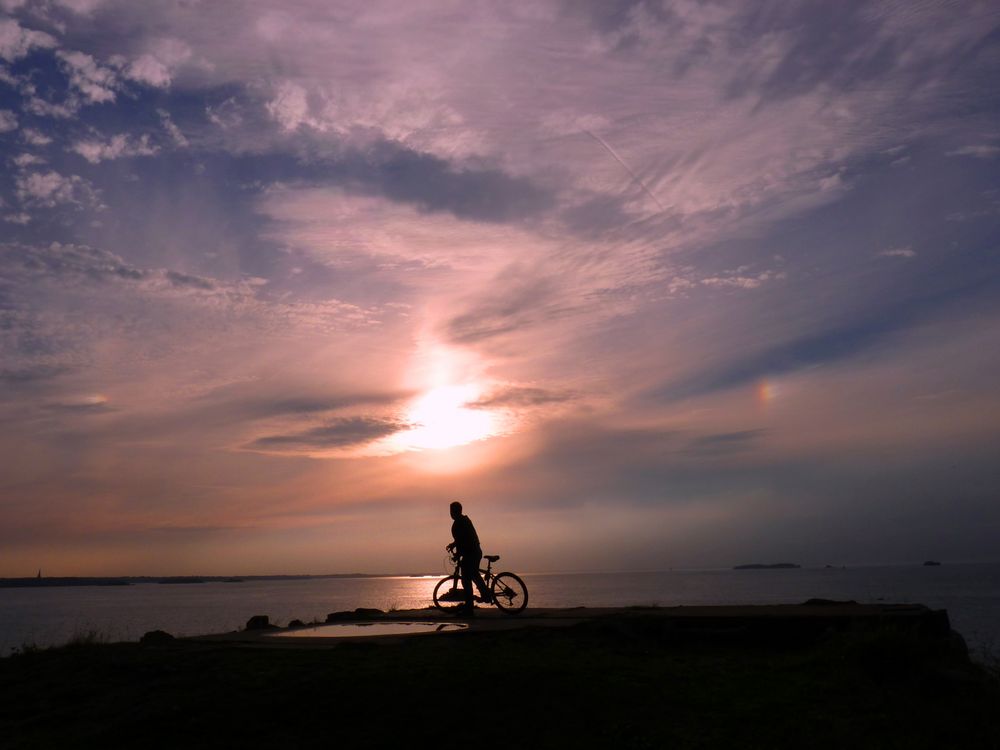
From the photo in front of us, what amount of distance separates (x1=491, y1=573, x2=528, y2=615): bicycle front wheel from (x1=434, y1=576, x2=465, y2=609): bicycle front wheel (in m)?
0.71

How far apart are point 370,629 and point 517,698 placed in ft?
22.3

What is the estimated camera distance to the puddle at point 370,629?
1379cm

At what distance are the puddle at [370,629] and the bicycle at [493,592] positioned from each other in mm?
1539

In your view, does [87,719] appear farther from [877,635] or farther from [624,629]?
[877,635]

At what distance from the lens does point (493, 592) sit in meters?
17.1

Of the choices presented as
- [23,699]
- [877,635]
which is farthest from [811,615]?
[23,699]

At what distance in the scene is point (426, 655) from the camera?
35.4ft

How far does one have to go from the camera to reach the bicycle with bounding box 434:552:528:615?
56.1ft

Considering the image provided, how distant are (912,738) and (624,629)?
5.49 m

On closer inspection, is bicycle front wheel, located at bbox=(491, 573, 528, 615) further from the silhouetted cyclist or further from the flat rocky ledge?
the flat rocky ledge

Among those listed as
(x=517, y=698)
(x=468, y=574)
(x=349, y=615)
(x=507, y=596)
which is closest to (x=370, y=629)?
(x=468, y=574)

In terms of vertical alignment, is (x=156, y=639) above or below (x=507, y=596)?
below

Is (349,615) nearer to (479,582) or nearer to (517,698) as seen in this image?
(479,582)

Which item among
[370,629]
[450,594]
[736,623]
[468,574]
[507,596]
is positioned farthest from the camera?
[507,596]
